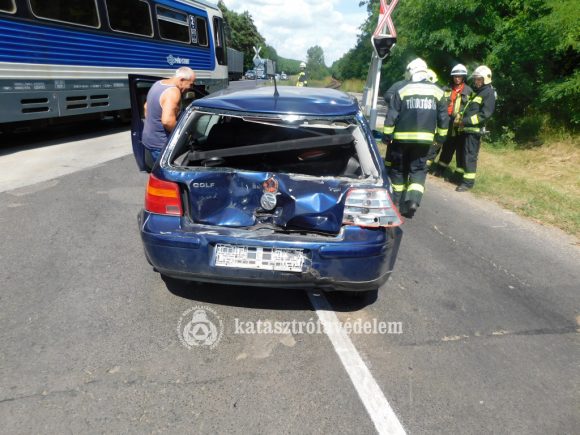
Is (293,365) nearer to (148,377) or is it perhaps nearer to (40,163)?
(148,377)

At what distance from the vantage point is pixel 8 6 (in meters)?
7.12

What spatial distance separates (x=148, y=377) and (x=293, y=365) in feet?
2.71

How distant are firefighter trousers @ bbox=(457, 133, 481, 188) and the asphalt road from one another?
2.59 meters

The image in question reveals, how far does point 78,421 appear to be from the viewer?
1.98m

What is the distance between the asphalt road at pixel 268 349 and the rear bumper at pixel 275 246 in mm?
393

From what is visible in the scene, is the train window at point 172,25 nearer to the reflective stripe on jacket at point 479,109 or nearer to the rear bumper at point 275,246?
the reflective stripe on jacket at point 479,109

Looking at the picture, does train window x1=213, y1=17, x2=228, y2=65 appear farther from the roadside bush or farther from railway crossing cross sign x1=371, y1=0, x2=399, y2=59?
the roadside bush

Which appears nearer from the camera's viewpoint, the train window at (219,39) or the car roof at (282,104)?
the car roof at (282,104)

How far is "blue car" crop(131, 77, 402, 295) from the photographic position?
2.60 m

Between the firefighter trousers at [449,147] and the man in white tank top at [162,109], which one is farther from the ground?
the man in white tank top at [162,109]

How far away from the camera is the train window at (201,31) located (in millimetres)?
12778

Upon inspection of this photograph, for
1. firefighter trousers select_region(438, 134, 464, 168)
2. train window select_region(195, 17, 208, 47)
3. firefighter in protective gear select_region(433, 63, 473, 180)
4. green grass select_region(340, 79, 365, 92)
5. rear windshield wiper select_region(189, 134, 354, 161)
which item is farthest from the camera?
green grass select_region(340, 79, 365, 92)

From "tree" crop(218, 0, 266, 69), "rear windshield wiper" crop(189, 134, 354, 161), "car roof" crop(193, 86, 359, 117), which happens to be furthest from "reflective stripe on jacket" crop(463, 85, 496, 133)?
"tree" crop(218, 0, 266, 69)

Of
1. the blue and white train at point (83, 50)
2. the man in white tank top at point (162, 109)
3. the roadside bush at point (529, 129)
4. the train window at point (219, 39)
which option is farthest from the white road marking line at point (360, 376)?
the train window at point (219, 39)
